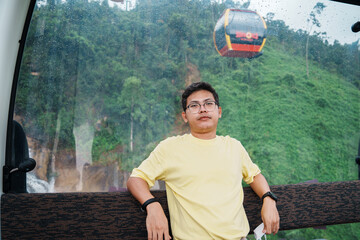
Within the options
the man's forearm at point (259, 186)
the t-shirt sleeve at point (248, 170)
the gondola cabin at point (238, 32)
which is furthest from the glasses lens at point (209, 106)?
the gondola cabin at point (238, 32)

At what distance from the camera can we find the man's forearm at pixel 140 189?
1.23 meters

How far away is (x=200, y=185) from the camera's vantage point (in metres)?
1.26

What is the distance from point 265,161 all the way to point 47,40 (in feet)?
5.74

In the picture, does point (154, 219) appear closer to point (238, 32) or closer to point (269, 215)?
point (269, 215)

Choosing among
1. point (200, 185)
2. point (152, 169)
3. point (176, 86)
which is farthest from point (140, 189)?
point (176, 86)

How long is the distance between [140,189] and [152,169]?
0.36 ft

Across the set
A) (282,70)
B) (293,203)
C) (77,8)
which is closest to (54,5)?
(77,8)

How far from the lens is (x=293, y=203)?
1589 millimetres

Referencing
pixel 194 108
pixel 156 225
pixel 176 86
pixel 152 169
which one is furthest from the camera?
pixel 176 86

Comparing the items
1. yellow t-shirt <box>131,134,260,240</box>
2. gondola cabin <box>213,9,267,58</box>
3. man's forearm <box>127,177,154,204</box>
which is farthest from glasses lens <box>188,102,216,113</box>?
gondola cabin <box>213,9,267,58</box>

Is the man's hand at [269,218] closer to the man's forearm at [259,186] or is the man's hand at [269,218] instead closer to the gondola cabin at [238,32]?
the man's forearm at [259,186]

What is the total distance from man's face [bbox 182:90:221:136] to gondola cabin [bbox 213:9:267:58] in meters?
0.79

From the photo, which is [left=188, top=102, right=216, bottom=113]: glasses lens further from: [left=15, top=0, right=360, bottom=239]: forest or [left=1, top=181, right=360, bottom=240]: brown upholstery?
[left=15, top=0, right=360, bottom=239]: forest

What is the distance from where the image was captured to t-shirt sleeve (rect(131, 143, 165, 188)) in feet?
4.16
